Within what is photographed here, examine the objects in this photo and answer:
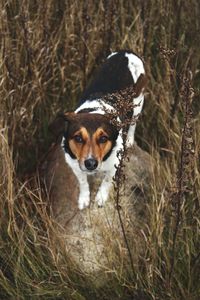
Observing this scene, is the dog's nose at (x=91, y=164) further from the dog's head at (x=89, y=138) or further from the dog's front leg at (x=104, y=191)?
the dog's front leg at (x=104, y=191)

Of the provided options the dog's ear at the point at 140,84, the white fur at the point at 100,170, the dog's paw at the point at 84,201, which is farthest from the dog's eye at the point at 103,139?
the dog's ear at the point at 140,84

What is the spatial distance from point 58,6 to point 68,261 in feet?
5.75

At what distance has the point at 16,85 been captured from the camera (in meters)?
3.54

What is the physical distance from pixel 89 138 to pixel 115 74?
0.75 meters

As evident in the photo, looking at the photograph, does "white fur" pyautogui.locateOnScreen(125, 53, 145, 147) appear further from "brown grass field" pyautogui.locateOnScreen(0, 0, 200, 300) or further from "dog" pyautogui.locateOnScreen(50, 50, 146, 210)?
"brown grass field" pyautogui.locateOnScreen(0, 0, 200, 300)

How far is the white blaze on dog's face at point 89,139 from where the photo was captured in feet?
9.34

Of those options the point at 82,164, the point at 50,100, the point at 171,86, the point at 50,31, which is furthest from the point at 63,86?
the point at 82,164

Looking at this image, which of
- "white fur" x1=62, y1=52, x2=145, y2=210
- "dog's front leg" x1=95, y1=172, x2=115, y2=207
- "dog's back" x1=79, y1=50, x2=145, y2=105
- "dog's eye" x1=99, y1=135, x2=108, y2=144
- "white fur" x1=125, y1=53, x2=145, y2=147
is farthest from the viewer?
"white fur" x1=125, y1=53, x2=145, y2=147

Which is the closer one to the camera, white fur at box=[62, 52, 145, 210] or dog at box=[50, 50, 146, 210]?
dog at box=[50, 50, 146, 210]

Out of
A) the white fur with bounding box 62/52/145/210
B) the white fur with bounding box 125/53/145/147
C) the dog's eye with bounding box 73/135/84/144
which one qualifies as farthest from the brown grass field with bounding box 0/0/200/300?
the dog's eye with bounding box 73/135/84/144

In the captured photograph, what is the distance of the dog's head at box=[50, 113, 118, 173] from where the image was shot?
9.34 ft

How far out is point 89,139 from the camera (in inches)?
114

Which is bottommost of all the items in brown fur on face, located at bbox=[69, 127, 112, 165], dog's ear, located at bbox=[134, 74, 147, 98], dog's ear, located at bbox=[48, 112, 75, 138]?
brown fur on face, located at bbox=[69, 127, 112, 165]

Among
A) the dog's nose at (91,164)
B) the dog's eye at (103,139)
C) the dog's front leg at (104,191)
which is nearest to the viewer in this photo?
the dog's nose at (91,164)
